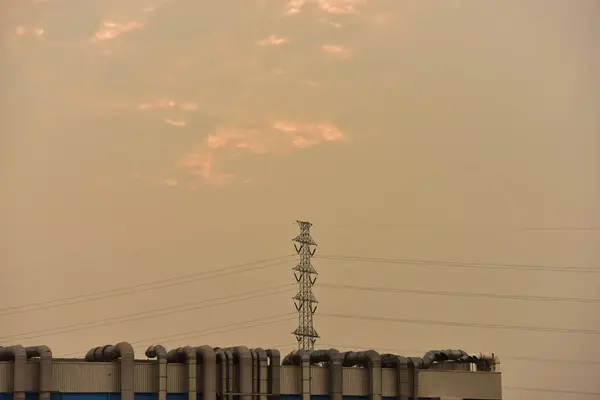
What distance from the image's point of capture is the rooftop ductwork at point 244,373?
2083 inches

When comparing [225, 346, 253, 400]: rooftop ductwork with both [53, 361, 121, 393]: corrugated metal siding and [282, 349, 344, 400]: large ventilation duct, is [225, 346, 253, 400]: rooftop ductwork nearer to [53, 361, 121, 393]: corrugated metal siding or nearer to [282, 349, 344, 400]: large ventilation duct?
[282, 349, 344, 400]: large ventilation duct

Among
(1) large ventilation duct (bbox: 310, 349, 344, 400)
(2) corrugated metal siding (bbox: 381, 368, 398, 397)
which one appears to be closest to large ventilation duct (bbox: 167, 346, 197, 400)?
(1) large ventilation duct (bbox: 310, 349, 344, 400)

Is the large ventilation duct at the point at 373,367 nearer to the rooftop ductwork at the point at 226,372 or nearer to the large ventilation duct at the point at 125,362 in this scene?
the rooftop ductwork at the point at 226,372

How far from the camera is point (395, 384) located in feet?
185

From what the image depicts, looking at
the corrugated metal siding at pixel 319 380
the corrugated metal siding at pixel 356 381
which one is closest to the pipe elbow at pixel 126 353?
the corrugated metal siding at pixel 319 380

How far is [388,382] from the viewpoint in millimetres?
56469

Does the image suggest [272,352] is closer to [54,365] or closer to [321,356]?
[321,356]

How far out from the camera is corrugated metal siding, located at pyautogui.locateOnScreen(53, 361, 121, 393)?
5012 centimetres

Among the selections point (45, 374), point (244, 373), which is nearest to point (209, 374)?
point (244, 373)

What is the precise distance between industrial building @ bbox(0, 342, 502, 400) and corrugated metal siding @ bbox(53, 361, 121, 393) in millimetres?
49

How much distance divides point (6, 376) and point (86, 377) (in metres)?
3.80

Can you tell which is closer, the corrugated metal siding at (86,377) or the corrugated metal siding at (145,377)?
the corrugated metal siding at (86,377)

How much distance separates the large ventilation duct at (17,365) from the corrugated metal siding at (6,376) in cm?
36

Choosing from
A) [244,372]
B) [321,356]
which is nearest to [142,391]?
[244,372]
